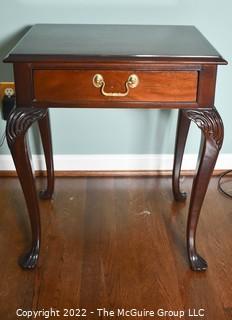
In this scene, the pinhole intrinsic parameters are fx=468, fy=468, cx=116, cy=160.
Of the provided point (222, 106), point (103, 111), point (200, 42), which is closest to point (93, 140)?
point (103, 111)

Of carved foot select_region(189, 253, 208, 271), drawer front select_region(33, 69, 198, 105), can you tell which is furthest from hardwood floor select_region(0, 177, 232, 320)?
drawer front select_region(33, 69, 198, 105)

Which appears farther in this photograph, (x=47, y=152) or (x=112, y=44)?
(x=47, y=152)

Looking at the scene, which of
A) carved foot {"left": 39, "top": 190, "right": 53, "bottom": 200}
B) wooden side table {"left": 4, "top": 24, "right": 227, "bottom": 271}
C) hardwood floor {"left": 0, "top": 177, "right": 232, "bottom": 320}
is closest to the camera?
wooden side table {"left": 4, "top": 24, "right": 227, "bottom": 271}

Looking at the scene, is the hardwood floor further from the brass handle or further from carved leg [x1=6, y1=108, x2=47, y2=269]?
the brass handle

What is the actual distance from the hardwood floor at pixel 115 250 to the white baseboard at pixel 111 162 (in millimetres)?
53

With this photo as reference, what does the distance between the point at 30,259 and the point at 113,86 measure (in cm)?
61

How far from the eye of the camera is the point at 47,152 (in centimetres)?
172

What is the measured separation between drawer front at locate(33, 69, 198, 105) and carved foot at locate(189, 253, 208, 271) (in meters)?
0.50

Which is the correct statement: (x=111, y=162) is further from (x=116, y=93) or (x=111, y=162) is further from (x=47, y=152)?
(x=116, y=93)

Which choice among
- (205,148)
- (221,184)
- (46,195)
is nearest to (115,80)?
(205,148)

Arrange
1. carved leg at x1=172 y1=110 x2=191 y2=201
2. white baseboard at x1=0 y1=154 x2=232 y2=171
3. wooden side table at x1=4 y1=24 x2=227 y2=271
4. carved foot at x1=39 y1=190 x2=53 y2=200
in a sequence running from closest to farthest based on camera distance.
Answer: wooden side table at x1=4 y1=24 x2=227 y2=271
carved leg at x1=172 y1=110 x2=191 y2=201
carved foot at x1=39 y1=190 x2=53 y2=200
white baseboard at x1=0 y1=154 x2=232 y2=171

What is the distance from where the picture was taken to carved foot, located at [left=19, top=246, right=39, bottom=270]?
4.74ft

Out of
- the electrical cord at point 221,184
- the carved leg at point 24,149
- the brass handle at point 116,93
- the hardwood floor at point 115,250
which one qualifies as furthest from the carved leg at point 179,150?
the carved leg at point 24,149

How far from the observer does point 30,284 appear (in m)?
1.38
